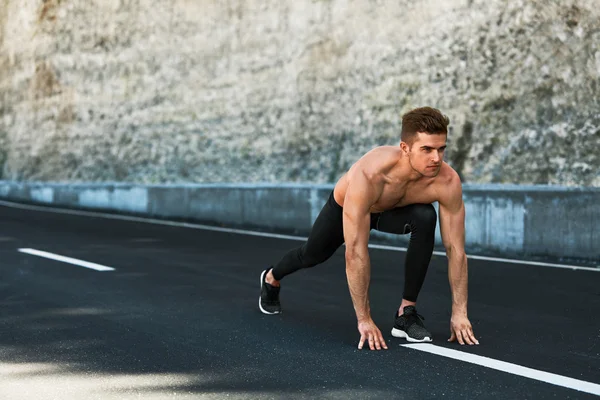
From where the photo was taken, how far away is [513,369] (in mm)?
4719

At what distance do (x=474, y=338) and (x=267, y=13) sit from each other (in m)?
16.6

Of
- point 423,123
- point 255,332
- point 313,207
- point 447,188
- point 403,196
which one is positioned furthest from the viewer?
point 313,207

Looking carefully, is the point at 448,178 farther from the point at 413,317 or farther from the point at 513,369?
the point at 513,369

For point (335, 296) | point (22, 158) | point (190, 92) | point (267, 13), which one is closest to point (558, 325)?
point (335, 296)

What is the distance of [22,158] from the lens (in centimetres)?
2811

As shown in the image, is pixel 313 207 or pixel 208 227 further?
pixel 208 227

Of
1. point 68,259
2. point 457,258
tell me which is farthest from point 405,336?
point 68,259

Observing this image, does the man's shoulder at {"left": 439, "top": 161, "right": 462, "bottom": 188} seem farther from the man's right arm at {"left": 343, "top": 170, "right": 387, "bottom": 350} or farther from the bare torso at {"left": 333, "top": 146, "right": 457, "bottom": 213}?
the man's right arm at {"left": 343, "top": 170, "right": 387, "bottom": 350}

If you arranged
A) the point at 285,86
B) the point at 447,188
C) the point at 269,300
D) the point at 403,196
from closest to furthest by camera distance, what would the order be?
the point at 447,188 → the point at 403,196 → the point at 269,300 → the point at 285,86

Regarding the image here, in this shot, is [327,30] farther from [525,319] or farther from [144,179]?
[525,319]

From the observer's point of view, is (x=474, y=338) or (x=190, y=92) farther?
(x=190, y=92)

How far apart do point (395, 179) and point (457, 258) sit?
1.95 ft

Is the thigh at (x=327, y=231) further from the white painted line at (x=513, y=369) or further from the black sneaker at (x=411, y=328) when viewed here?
the white painted line at (x=513, y=369)

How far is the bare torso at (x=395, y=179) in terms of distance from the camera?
5.32 m
